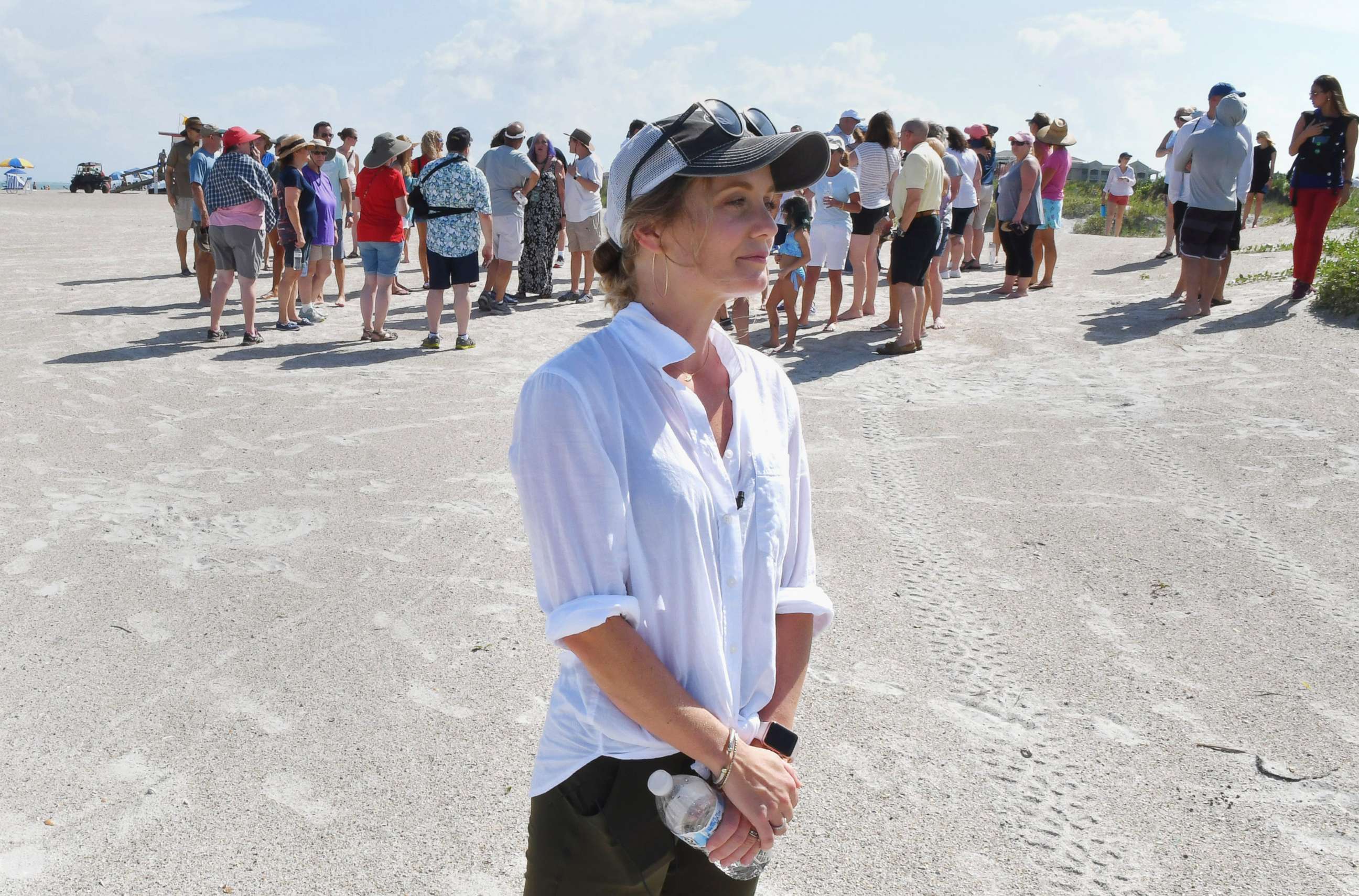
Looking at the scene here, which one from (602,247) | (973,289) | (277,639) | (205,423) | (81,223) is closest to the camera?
(602,247)

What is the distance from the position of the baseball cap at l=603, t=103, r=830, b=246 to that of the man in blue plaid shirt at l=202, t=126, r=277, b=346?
8510mm

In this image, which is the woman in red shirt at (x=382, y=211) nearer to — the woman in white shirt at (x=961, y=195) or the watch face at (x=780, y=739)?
the woman in white shirt at (x=961, y=195)

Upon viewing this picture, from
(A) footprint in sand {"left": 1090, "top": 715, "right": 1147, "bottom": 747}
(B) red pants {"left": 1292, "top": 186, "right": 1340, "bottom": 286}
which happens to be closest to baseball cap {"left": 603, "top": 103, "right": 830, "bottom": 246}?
(A) footprint in sand {"left": 1090, "top": 715, "right": 1147, "bottom": 747}

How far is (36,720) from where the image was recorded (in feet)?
11.9

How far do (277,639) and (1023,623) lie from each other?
321cm

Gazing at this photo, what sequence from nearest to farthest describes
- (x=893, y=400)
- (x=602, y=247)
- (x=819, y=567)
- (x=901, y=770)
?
(x=602, y=247), (x=901, y=770), (x=819, y=567), (x=893, y=400)

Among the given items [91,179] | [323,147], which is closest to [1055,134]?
[323,147]

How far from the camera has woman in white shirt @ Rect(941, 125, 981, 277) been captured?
479 inches

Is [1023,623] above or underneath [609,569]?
underneath

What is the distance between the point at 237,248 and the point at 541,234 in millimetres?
4279

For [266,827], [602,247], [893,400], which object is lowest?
[266,827]

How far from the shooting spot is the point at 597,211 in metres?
12.2

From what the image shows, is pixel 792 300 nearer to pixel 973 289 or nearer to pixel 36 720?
pixel 973 289

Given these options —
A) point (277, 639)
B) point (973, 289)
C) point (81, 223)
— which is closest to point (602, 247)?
point (277, 639)
